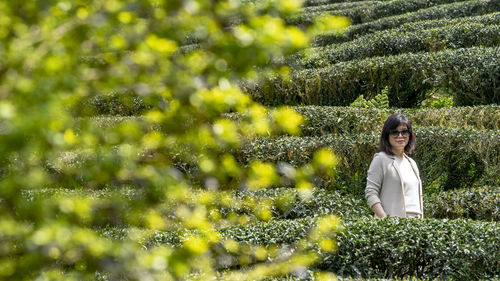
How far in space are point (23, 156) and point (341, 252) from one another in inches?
165

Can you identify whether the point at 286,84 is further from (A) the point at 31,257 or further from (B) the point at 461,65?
(A) the point at 31,257

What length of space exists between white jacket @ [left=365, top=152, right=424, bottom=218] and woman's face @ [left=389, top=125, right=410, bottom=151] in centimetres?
13

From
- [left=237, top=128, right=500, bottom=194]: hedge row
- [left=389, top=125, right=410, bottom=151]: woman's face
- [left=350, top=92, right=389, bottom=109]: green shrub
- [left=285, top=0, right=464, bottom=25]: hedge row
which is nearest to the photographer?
[left=389, top=125, right=410, bottom=151]: woman's face

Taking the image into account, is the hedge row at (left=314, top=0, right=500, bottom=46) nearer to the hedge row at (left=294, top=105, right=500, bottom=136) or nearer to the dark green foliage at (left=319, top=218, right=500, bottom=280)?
the hedge row at (left=294, top=105, right=500, bottom=136)

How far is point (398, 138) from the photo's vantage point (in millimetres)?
5996

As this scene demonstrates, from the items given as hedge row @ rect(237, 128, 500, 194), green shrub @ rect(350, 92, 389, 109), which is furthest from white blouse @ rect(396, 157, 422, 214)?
green shrub @ rect(350, 92, 389, 109)

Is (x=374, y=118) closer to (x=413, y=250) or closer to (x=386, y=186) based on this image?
(x=386, y=186)

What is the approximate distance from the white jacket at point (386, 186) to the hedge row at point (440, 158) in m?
3.20

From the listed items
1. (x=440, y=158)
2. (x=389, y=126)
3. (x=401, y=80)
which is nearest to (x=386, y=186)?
(x=389, y=126)

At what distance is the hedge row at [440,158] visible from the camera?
8789 mm

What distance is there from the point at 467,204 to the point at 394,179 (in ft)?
7.48

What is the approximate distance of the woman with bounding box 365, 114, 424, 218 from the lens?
584 centimetres

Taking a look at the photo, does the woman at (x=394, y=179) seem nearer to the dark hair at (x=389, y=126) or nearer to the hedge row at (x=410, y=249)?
the dark hair at (x=389, y=126)

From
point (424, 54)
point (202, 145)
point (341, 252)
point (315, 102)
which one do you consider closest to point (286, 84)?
point (315, 102)
